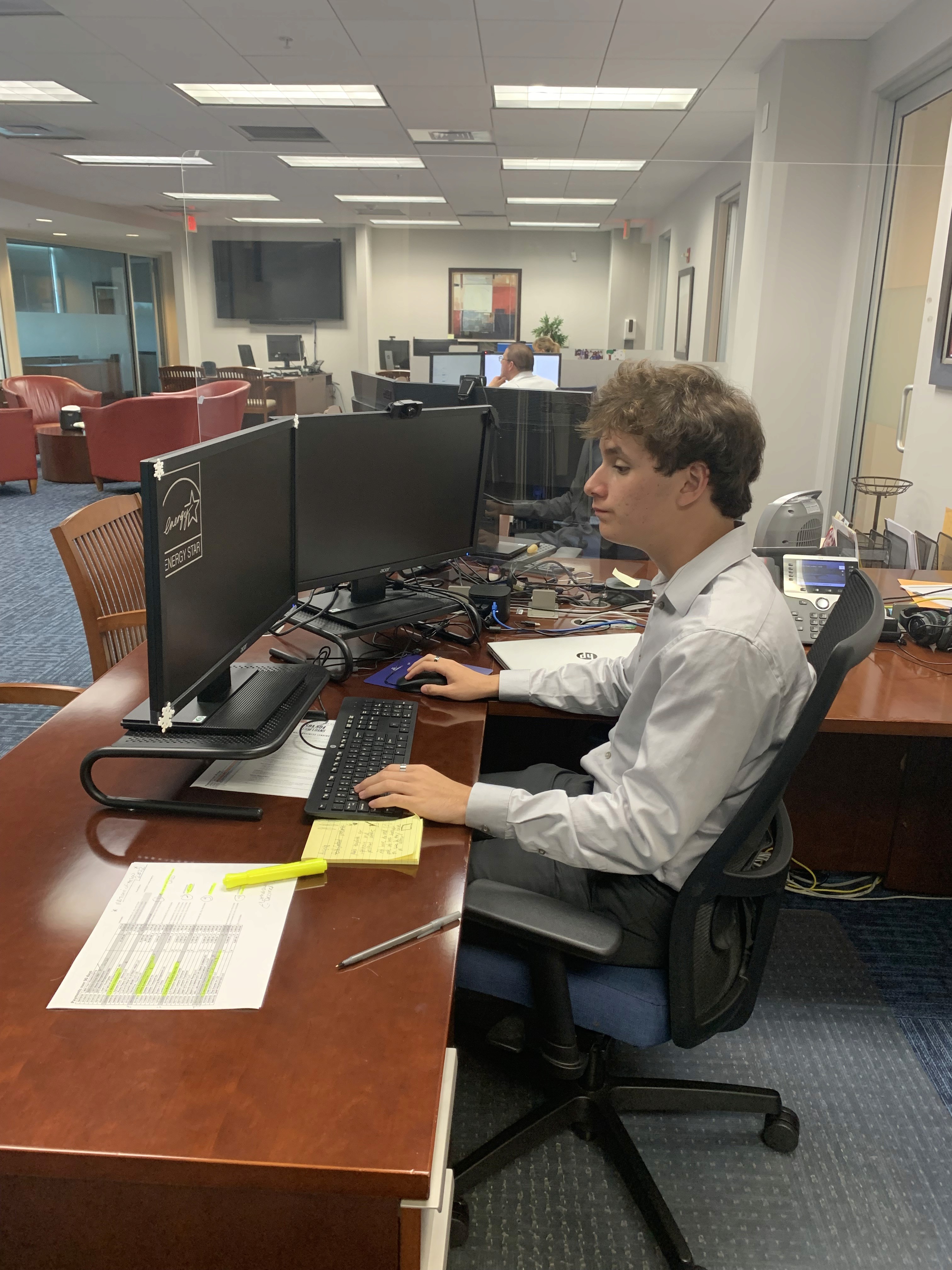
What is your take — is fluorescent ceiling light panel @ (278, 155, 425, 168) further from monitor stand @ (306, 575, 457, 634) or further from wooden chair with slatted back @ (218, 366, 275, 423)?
monitor stand @ (306, 575, 457, 634)

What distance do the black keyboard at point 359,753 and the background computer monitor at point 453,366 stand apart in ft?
10.1

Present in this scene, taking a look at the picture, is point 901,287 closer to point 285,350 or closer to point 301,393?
point 301,393

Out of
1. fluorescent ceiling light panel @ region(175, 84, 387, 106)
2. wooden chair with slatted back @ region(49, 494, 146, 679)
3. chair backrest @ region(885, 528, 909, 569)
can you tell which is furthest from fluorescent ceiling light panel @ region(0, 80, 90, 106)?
chair backrest @ region(885, 528, 909, 569)

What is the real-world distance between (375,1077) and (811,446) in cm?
452

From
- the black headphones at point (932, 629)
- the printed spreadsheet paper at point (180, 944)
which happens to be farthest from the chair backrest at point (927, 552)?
the printed spreadsheet paper at point (180, 944)

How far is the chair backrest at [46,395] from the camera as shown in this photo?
9.16 metres

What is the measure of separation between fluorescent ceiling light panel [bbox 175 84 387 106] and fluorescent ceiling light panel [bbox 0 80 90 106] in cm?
74

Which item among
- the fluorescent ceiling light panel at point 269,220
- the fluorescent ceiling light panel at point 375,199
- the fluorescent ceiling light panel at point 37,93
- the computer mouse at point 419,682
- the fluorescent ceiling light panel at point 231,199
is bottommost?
the computer mouse at point 419,682

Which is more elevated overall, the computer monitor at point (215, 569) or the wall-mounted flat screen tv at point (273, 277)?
the wall-mounted flat screen tv at point (273, 277)

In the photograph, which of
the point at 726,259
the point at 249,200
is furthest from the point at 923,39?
the point at 249,200

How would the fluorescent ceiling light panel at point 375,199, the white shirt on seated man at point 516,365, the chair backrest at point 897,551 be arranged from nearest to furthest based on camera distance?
the chair backrest at point 897,551 < the white shirt on seated man at point 516,365 < the fluorescent ceiling light panel at point 375,199

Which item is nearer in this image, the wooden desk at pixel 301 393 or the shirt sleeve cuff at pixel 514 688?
the shirt sleeve cuff at pixel 514 688

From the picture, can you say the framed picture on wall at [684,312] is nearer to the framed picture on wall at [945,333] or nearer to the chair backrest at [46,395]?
the framed picture on wall at [945,333]

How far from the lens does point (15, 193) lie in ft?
30.1
